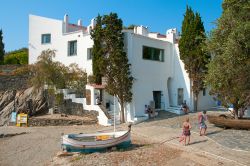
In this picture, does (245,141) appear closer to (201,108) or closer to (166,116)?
(166,116)

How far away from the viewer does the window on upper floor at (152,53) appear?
3075cm

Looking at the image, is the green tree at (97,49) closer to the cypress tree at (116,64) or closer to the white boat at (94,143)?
the cypress tree at (116,64)

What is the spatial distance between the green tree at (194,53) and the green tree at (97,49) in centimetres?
915

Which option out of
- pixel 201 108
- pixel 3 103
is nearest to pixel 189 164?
pixel 201 108

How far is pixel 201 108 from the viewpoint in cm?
3381

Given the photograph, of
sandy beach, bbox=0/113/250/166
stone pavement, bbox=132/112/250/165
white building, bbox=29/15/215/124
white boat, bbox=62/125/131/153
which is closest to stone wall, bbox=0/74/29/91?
white building, bbox=29/15/215/124

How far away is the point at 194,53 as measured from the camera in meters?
31.3

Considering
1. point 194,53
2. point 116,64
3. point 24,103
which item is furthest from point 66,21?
point 194,53

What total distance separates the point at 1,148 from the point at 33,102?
38.6 ft

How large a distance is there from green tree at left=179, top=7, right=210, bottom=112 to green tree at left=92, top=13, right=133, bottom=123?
732cm

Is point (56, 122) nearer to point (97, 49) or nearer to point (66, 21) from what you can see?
point (97, 49)

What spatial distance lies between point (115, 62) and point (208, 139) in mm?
11433

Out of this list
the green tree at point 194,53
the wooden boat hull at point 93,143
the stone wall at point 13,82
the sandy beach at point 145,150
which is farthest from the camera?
the stone wall at point 13,82

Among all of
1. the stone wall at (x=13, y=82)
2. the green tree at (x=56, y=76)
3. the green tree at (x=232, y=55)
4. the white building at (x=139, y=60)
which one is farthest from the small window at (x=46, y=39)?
the green tree at (x=232, y=55)
